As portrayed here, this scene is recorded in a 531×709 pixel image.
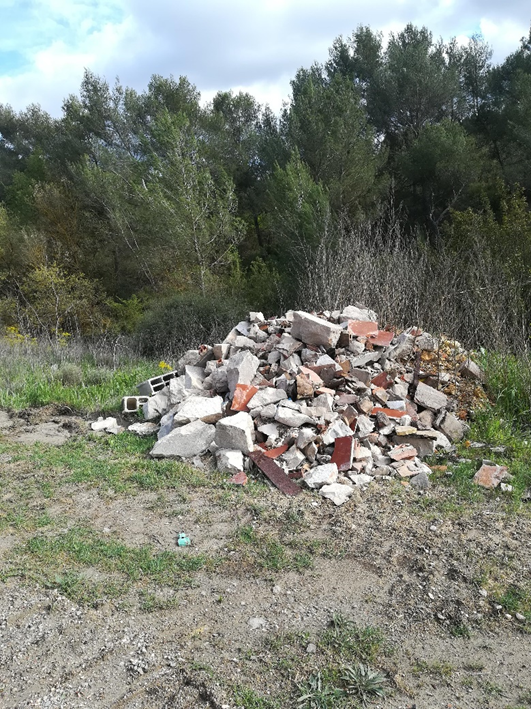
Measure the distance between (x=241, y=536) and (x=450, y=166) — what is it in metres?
15.7

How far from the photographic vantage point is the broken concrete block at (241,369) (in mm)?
5324

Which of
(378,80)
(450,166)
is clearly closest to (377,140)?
(378,80)

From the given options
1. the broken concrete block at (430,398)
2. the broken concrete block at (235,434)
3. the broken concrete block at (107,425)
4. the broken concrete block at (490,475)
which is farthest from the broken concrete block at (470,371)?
the broken concrete block at (107,425)

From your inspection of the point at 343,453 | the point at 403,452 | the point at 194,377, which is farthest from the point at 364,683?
the point at 194,377

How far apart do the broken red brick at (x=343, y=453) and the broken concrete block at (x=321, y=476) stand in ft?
0.27

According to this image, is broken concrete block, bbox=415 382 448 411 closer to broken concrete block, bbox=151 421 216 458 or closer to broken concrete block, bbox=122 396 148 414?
broken concrete block, bbox=151 421 216 458

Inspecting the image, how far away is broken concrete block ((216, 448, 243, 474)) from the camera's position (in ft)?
14.7

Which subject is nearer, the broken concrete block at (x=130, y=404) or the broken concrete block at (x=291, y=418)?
the broken concrete block at (x=291, y=418)

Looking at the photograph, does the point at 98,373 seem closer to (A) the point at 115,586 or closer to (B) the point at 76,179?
(A) the point at 115,586

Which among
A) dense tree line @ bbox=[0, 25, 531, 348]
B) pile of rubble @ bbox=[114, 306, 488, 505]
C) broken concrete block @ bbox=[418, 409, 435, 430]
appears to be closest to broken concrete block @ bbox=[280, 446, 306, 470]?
pile of rubble @ bbox=[114, 306, 488, 505]

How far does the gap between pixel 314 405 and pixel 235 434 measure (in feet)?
2.68

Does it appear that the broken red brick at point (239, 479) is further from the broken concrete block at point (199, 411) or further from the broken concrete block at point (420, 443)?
the broken concrete block at point (420, 443)

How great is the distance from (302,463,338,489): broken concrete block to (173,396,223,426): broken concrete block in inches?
46.2

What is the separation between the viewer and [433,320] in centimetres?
798
